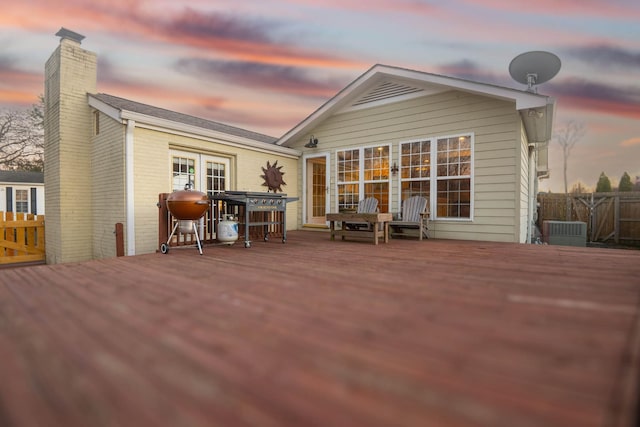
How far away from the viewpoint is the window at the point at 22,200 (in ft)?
44.4

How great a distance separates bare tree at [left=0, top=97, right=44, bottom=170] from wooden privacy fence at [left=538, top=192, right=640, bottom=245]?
22.5 m

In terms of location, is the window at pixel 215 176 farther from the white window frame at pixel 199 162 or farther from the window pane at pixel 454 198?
the window pane at pixel 454 198

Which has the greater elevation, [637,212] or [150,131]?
[150,131]

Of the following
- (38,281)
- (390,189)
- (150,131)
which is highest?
(150,131)

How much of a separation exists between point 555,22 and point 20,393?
12639 mm

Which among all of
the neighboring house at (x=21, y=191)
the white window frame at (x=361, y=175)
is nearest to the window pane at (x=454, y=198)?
the white window frame at (x=361, y=175)

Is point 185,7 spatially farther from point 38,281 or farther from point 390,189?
point 38,281

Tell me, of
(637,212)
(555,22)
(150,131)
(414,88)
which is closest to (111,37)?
(150,131)

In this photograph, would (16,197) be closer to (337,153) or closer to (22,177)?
(22,177)

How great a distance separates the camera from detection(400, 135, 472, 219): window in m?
6.36

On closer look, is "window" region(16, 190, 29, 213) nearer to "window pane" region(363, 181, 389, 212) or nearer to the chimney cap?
the chimney cap

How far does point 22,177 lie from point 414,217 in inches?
687

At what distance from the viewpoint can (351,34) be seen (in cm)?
953

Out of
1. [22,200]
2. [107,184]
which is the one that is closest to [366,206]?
[107,184]
